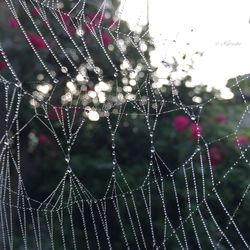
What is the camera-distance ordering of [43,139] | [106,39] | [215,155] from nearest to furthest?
[215,155] → [106,39] → [43,139]

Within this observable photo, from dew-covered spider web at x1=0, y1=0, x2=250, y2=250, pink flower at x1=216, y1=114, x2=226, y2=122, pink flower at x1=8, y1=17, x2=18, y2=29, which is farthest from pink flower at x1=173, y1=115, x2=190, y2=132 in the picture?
pink flower at x1=8, y1=17, x2=18, y2=29

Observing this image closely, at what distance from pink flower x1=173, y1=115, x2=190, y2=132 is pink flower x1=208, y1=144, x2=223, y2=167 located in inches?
5.6

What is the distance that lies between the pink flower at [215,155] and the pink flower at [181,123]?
0.46 ft

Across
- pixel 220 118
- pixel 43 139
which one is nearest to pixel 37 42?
pixel 43 139

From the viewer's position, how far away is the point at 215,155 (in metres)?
2.91

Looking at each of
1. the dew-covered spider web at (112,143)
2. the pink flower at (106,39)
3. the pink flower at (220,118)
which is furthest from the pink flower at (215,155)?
the pink flower at (106,39)

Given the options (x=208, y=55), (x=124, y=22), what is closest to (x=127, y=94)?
(x=124, y=22)

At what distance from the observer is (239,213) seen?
108 inches

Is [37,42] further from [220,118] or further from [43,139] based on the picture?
[220,118]

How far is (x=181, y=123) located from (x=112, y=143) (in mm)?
301

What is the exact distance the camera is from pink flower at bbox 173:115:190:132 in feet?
9.61

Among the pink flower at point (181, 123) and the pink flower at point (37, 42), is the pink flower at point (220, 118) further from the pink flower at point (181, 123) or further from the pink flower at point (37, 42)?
the pink flower at point (37, 42)

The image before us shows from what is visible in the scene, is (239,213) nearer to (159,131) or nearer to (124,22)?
(159,131)

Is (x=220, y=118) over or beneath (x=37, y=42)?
beneath
